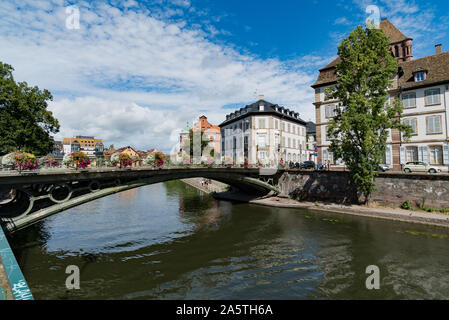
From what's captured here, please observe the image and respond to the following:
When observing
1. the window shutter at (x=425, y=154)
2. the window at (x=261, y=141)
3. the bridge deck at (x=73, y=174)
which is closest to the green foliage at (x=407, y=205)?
the window shutter at (x=425, y=154)

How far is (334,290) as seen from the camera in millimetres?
10023

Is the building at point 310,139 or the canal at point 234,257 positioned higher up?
the building at point 310,139

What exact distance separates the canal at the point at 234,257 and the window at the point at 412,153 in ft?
48.2

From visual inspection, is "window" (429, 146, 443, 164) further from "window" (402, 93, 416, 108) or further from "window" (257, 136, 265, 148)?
"window" (257, 136, 265, 148)

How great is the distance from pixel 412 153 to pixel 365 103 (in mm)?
13488

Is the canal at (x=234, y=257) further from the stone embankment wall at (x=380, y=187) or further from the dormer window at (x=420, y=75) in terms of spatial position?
the dormer window at (x=420, y=75)

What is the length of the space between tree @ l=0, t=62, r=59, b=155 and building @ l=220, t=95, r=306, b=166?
33.1m

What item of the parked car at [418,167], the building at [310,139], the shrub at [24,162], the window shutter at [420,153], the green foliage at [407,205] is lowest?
the green foliage at [407,205]

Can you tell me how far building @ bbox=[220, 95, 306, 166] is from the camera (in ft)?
162

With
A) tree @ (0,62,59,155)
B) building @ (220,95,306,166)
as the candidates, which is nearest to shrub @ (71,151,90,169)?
tree @ (0,62,59,155)

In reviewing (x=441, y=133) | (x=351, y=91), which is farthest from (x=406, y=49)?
(x=351, y=91)

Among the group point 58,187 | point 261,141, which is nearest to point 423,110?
point 261,141

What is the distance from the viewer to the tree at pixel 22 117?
23.2 m

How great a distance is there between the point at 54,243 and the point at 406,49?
51.3 meters
